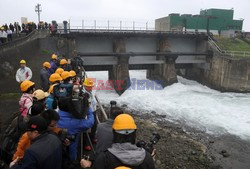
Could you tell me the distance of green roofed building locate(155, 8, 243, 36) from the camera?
3816 cm

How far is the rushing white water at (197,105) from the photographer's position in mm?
16094

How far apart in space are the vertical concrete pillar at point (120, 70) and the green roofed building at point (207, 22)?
15867 mm

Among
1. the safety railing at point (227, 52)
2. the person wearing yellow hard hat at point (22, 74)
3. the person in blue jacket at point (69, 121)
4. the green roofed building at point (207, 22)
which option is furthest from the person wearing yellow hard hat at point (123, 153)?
the green roofed building at point (207, 22)

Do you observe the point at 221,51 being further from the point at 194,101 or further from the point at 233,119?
the point at 233,119

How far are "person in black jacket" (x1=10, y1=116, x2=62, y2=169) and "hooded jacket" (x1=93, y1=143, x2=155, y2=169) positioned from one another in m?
0.63

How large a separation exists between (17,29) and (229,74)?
2416 centimetres

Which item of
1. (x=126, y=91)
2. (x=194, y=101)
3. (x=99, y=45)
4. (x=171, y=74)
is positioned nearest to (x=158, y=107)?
(x=194, y=101)

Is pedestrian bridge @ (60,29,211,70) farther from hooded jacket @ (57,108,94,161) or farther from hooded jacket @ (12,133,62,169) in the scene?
hooded jacket @ (12,133,62,169)

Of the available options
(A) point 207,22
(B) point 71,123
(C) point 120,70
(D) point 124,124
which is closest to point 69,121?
(B) point 71,123

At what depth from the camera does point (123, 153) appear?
2.13 m

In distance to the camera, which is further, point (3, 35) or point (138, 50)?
point (138, 50)

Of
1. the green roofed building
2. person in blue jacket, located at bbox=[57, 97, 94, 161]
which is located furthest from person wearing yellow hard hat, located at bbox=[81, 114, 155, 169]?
the green roofed building

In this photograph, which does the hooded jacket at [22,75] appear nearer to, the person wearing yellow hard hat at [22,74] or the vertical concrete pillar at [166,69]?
the person wearing yellow hard hat at [22,74]

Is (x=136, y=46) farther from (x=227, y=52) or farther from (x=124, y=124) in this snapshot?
(x=124, y=124)
